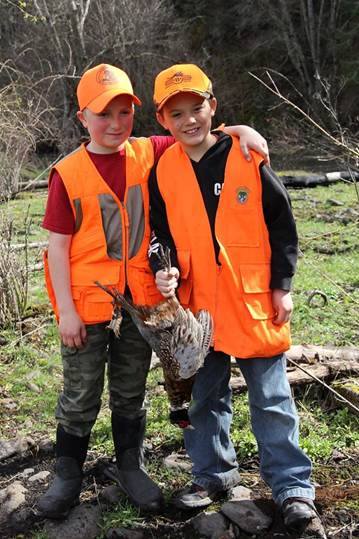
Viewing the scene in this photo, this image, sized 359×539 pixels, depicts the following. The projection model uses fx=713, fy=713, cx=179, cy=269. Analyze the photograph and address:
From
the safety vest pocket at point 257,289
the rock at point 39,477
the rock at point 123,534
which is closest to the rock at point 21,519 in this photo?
the rock at point 39,477

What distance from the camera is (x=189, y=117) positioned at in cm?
318

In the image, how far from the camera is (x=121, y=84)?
329 cm

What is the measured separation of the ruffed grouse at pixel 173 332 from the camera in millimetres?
3039

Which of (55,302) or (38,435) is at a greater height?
(55,302)

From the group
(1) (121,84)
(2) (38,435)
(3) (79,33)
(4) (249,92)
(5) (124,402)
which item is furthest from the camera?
(4) (249,92)

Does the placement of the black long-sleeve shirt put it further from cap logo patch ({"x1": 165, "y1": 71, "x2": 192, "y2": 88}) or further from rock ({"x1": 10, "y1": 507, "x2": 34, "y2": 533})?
rock ({"x1": 10, "y1": 507, "x2": 34, "y2": 533})

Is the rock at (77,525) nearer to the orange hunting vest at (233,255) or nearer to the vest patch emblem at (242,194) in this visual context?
the orange hunting vest at (233,255)

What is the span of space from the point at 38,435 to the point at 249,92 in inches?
990

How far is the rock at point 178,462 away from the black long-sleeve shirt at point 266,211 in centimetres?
117

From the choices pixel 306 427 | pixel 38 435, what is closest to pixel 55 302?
pixel 38 435

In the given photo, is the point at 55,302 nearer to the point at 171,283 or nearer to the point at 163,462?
the point at 171,283

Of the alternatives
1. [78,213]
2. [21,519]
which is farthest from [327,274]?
[21,519]

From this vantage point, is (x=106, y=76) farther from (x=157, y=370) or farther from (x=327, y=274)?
(x=327, y=274)

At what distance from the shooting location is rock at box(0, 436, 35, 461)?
411 centimetres
